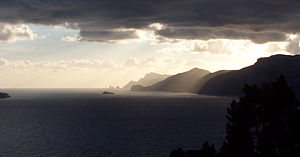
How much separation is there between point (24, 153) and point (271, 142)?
7431 cm

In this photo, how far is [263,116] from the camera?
54.9 meters

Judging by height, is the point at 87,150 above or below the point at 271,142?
below

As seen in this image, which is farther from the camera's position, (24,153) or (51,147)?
Answer: (51,147)

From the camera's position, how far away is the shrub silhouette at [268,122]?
2072 inches

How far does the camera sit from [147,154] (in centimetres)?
9731

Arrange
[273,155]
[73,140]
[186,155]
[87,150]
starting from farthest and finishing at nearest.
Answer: [73,140]
[87,150]
[186,155]
[273,155]

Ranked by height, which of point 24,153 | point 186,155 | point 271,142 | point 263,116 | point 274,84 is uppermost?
point 274,84

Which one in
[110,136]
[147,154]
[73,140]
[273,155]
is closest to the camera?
[273,155]

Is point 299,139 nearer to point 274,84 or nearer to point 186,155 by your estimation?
point 274,84

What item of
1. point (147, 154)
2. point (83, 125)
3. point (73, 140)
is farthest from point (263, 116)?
point (83, 125)

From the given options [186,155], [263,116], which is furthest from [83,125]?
[263,116]

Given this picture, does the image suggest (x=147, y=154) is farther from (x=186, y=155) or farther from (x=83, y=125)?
(x=83, y=125)

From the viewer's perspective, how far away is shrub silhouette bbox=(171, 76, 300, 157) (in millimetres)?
52625

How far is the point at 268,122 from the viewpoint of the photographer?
5456cm
